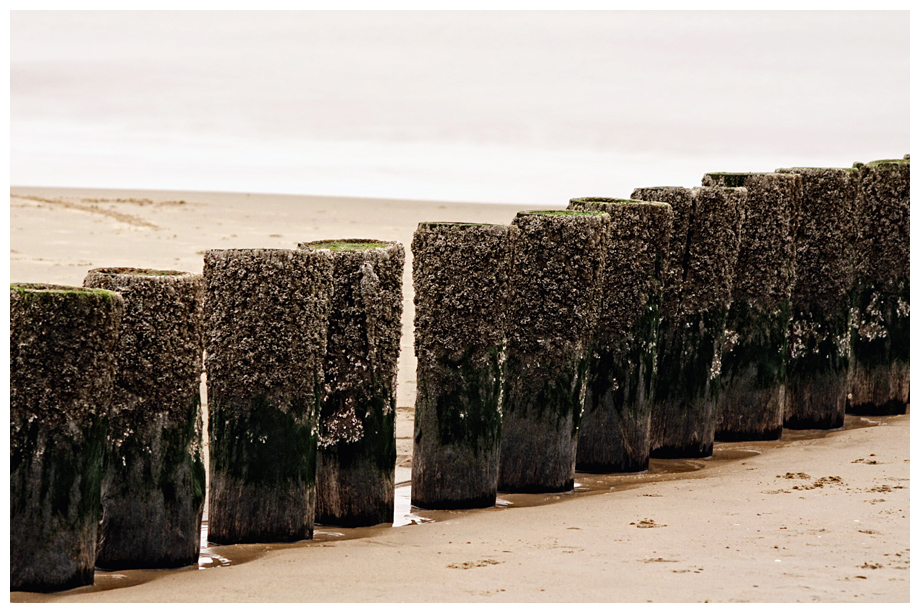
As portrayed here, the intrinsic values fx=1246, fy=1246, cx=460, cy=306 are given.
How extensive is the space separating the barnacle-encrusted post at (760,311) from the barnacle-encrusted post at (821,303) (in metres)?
0.27

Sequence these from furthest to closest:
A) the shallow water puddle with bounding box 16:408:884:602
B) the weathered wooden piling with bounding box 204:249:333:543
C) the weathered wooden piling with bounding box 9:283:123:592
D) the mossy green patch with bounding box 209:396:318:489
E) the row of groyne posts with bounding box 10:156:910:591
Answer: the mossy green patch with bounding box 209:396:318:489
the weathered wooden piling with bounding box 204:249:333:543
the shallow water puddle with bounding box 16:408:884:602
the row of groyne posts with bounding box 10:156:910:591
the weathered wooden piling with bounding box 9:283:123:592

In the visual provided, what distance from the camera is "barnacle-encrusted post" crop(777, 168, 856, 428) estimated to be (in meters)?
8.35

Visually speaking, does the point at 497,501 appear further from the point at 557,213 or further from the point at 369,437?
the point at 557,213

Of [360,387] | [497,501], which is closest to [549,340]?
[497,501]

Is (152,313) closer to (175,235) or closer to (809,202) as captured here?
(809,202)

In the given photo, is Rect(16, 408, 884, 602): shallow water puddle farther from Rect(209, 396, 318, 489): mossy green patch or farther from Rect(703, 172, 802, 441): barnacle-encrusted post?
Rect(209, 396, 318, 489): mossy green patch

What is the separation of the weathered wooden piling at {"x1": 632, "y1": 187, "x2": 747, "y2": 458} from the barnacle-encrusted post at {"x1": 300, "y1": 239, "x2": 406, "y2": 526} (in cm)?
207

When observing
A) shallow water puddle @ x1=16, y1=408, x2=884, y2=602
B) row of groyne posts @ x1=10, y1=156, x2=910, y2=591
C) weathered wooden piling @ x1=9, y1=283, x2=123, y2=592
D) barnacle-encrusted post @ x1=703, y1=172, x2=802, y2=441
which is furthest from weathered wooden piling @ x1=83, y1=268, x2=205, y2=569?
barnacle-encrusted post @ x1=703, y1=172, x2=802, y2=441

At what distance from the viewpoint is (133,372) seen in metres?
5.19

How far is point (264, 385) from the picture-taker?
18.3 ft

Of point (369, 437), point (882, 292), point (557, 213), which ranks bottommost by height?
point (369, 437)

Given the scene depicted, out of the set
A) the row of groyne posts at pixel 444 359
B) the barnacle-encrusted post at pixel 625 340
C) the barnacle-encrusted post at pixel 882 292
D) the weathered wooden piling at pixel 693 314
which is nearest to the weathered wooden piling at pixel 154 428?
the row of groyne posts at pixel 444 359

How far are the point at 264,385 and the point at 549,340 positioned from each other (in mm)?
1689

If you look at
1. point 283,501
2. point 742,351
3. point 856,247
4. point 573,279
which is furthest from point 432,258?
point 856,247
